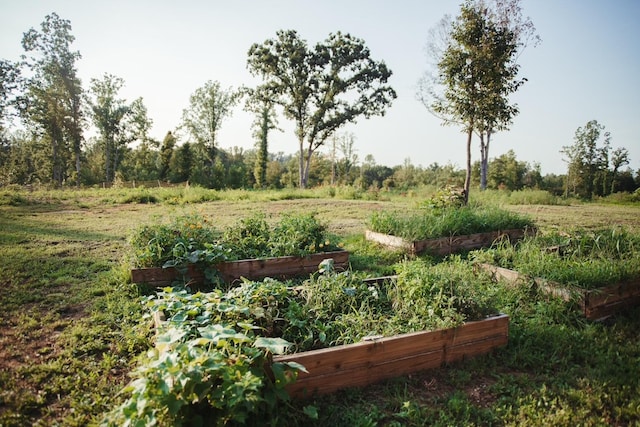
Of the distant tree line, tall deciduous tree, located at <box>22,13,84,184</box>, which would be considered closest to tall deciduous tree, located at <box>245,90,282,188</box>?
the distant tree line

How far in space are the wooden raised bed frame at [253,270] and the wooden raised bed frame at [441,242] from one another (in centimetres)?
116

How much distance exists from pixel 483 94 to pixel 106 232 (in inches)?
403

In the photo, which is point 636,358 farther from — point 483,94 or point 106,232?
point 483,94

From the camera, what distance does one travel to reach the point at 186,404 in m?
1.66

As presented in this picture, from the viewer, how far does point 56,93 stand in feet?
95.1

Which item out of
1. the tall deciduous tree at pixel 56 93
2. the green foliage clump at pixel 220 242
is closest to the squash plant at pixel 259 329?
the green foliage clump at pixel 220 242

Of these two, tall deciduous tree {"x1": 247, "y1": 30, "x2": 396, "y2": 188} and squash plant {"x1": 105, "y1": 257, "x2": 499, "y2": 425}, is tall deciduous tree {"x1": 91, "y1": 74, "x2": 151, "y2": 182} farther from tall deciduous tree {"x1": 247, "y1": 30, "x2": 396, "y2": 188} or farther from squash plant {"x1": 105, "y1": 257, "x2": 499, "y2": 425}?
squash plant {"x1": 105, "y1": 257, "x2": 499, "y2": 425}

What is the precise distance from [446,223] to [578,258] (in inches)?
82.1

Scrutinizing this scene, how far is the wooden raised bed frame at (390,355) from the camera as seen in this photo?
7.25 ft

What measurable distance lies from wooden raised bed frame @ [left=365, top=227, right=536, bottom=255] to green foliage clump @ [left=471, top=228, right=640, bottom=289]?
0.75 metres

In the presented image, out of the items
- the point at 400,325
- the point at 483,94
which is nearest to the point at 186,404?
the point at 400,325

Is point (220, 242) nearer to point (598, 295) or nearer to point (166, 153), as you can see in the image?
point (598, 295)

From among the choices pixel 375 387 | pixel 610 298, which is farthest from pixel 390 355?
pixel 610 298

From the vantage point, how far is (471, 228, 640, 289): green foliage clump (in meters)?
3.54
